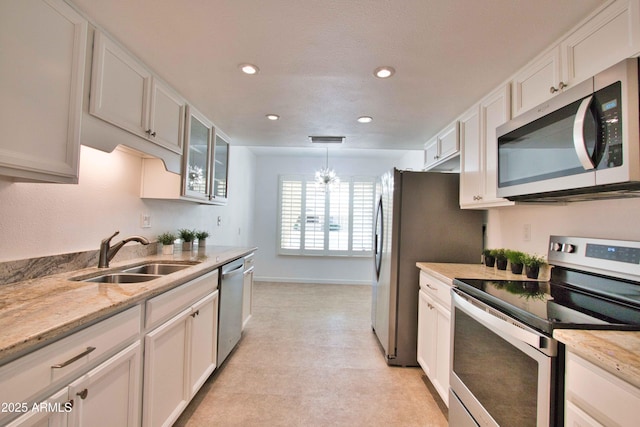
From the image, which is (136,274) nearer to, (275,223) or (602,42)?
(602,42)

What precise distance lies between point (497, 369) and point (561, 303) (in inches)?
15.8

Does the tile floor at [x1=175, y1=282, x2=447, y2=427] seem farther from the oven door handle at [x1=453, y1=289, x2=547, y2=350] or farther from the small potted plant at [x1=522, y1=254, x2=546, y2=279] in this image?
the small potted plant at [x1=522, y1=254, x2=546, y2=279]

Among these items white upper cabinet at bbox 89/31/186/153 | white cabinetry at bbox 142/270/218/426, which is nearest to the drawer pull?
white cabinetry at bbox 142/270/218/426

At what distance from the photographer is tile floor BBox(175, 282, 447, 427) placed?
187 cm

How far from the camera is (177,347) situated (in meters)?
1.65

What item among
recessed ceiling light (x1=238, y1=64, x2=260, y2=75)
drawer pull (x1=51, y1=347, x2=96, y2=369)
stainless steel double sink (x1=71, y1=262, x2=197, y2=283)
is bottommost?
drawer pull (x1=51, y1=347, x2=96, y2=369)

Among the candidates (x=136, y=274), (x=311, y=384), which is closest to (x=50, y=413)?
(x=136, y=274)

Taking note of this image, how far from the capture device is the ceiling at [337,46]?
133 centimetres

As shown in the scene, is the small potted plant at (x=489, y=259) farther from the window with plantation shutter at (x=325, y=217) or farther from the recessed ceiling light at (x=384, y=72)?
the window with plantation shutter at (x=325, y=217)

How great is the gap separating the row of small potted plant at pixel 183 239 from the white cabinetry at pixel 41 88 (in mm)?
1286

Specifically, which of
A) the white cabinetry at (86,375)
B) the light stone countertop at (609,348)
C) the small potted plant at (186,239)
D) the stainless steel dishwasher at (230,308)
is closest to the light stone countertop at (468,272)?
the light stone countertop at (609,348)

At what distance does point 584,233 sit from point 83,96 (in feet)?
8.90

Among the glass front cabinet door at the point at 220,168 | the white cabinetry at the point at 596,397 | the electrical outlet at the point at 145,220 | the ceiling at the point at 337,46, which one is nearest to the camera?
the white cabinetry at the point at 596,397

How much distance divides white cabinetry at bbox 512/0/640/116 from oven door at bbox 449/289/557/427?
3.85 ft
